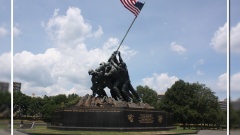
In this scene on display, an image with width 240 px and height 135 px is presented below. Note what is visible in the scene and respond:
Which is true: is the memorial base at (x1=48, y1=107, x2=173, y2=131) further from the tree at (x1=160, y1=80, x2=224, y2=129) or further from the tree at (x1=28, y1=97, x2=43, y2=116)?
the tree at (x1=28, y1=97, x2=43, y2=116)

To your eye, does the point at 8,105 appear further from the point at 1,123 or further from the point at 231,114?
the point at 231,114

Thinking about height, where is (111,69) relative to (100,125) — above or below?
above

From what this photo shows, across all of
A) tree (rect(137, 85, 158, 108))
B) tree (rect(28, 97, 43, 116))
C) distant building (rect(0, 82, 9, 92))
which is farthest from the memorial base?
tree (rect(28, 97, 43, 116))

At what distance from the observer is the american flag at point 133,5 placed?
20.6 metres

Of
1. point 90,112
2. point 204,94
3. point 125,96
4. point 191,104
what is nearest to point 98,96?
point 125,96

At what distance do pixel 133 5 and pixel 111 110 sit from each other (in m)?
7.14

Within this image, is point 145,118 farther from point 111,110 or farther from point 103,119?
point 103,119

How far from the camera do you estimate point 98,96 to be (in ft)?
77.7

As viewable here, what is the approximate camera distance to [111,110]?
2008 centimetres

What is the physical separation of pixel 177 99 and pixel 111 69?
2466 cm

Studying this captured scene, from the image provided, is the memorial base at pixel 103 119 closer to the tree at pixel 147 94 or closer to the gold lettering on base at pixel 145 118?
the gold lettering on base at pixel 145 118

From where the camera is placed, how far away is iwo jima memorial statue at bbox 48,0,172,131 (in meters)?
19.9

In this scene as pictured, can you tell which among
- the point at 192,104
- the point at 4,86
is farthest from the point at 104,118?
the point at 192,104

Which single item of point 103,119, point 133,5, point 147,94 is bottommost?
point 147,94
